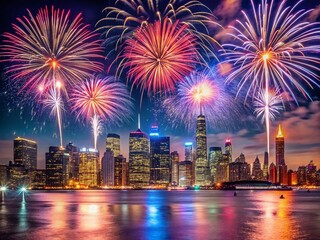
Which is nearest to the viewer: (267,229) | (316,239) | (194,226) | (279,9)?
(316,239)

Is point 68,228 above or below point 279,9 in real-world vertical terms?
below

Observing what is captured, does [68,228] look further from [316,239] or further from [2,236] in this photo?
[316,239]

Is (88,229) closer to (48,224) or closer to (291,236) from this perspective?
(48,224)

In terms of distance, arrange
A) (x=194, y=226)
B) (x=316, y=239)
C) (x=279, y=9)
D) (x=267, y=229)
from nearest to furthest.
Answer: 1. (x=316, y=239)
2. (x=267, y=229)
3. (x=194, y=226)
4. (x=279, y=9)

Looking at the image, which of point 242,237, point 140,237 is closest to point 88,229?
point 140,237

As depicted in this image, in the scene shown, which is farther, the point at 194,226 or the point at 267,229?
the point at 194,226

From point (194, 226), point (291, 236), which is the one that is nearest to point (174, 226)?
point (194, 226)

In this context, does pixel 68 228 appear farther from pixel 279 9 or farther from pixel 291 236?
pixel 279 9

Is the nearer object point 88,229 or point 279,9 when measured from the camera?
point 88,229

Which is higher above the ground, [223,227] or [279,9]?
[279,9]
